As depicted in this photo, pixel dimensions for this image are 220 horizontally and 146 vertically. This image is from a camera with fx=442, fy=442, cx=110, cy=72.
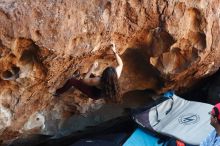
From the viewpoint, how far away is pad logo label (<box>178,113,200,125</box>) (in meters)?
3.82

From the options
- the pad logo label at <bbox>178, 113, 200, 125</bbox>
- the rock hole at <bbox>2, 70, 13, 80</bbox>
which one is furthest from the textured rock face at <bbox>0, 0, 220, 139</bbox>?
the pad logo label at <bbox>178, 113, 200, 125</bbox>

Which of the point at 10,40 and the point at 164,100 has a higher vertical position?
the point at 10,40

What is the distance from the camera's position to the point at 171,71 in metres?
3.83

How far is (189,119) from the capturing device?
3.86m

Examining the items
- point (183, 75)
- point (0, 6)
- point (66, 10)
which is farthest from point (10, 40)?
point (183, 75)

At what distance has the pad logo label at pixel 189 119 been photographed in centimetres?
382

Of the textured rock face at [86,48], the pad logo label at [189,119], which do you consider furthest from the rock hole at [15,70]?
the pad logo label at [189,119]

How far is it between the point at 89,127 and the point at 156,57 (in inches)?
36.4

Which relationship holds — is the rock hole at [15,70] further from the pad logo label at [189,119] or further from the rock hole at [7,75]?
the pad logo label at [189,119]

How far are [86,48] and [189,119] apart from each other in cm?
125

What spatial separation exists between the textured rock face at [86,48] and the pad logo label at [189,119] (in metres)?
0.34

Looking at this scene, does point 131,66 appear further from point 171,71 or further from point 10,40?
point 10,40

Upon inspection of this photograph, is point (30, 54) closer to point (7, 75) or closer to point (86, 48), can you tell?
point (7, 75)

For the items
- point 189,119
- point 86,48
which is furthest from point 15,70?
point 189,119
